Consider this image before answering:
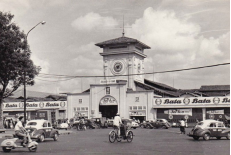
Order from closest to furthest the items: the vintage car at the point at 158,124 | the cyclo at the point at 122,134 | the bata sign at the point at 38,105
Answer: the cyclo at the point at 122,134 → the vintage car at the point at 158,124 → the bata sign at the point at 38,105

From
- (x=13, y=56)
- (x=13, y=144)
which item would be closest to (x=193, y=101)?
(x=13, y=56)

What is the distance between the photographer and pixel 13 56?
102 feet

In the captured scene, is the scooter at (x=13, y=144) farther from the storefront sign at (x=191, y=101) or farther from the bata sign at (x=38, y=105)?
the bata sign at (x=38, y=105)

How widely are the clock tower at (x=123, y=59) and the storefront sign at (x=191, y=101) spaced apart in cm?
824

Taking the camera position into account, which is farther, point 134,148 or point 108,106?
point 108,106

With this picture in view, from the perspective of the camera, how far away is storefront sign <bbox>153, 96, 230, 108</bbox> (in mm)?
52406

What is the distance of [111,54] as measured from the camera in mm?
65375

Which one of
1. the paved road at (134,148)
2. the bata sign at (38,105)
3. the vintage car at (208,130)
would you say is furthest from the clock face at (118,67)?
the paved road at (134,148)

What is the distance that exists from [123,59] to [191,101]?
51.9ft

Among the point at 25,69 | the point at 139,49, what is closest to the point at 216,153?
the point at 25,69

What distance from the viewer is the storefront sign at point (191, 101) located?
52406 mm

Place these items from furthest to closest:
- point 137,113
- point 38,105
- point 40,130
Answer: point 38,105 < point 137,113 < point 40,130

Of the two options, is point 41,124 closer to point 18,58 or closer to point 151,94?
point 18,58

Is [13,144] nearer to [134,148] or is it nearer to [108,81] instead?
[134,148]
